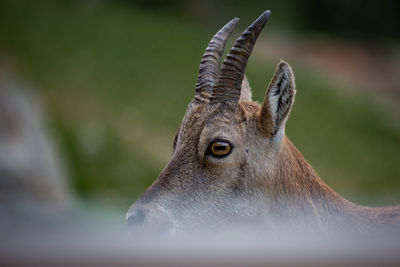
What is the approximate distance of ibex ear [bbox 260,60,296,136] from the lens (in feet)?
16.3

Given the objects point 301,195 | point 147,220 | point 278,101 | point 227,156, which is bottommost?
point 147,220

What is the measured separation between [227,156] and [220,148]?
98 mm

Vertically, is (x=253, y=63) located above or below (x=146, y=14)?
below

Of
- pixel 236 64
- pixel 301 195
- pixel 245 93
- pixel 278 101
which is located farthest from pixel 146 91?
pixel 301 195

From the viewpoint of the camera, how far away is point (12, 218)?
38.2 ft

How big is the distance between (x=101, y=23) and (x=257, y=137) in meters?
26.1

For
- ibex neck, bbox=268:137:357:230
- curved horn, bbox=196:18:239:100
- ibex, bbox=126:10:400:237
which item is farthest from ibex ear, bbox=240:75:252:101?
ibex neck, bbox=268:137:357:230

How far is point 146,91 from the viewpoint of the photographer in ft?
79.6

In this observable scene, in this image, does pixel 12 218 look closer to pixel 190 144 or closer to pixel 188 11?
pixel 190 144

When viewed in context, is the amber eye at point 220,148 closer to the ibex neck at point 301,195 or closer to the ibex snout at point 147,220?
the ibex neck at point 301,195

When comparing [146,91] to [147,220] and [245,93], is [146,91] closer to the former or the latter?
[245,93]

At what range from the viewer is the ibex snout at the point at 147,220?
14.8ft

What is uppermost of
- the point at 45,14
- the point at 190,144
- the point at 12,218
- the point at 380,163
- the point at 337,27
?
the point at 337,27

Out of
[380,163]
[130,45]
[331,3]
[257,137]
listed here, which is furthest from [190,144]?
[331,3]
